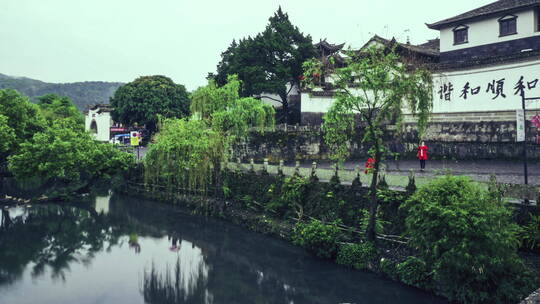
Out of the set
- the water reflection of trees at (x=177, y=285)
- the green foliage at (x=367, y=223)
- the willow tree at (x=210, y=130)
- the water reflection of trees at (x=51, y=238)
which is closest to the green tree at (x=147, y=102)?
the water reflection of trees at (x=51, y=238)

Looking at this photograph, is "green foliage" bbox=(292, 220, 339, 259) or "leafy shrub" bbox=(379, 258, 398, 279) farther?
"green foliage" bbox=(292, 220, 339, 259)

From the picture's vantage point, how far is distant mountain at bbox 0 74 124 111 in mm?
124300

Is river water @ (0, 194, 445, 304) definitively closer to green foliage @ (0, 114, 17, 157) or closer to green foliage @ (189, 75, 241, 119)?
green foliage @ (0, 114, 17, 157)

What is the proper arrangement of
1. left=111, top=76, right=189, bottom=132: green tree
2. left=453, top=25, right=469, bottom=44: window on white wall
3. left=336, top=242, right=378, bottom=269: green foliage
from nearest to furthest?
left=336, top=242, right=378, bottom=269: green foliage → left=453, top=25, right=469, bottom=44: window on white wall → left=111, top=76, right=189, bottom=132: green tree

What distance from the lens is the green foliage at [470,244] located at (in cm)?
1123

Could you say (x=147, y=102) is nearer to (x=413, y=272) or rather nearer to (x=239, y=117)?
(x=239, y=117)

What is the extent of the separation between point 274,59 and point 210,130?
14.5 metres

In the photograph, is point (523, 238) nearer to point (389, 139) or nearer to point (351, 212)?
point (351, 212)

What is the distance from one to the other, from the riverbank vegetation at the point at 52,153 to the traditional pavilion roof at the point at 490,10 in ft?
80.0

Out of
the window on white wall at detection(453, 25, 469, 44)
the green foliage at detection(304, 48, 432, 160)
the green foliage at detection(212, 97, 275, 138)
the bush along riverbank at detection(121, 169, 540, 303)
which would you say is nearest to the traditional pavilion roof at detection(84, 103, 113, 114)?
the bush along riverbank at detection(121, 169, 540, 303)

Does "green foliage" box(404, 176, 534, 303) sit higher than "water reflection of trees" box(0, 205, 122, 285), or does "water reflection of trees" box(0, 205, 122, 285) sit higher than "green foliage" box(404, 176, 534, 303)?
"green foliage" box(404, 176, 534, 303)

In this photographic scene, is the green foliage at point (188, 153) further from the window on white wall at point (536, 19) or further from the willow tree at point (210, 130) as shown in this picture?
the window on white wall at point (536, 19)

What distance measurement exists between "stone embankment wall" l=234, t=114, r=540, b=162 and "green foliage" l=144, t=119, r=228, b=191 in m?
5.52

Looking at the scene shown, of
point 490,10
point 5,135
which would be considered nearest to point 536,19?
point 490,10
